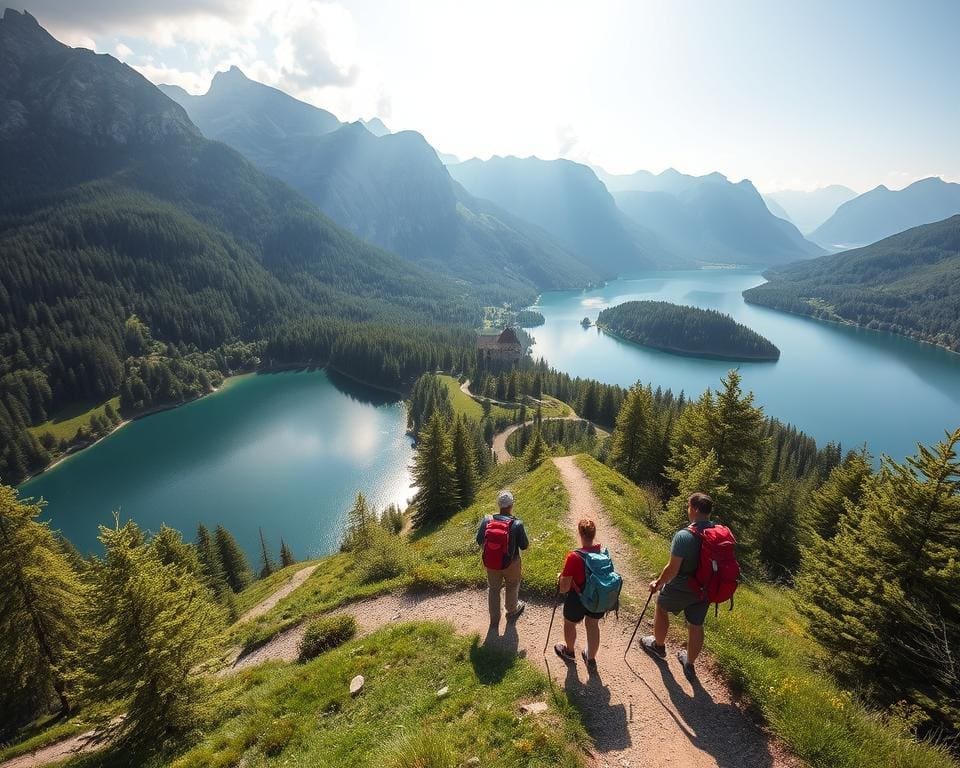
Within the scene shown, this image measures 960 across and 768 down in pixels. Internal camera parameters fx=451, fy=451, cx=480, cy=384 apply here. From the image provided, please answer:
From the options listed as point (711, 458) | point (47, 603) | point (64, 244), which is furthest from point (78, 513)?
point (64, 244)

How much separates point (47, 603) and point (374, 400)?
389 feet

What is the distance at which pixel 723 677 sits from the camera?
962 cm

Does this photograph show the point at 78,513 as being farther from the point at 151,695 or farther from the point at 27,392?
the point at 151,695

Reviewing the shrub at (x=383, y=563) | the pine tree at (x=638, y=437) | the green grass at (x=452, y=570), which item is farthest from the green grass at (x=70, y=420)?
the pine tree at (x=638, y=437)

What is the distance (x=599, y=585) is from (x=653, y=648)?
330cm

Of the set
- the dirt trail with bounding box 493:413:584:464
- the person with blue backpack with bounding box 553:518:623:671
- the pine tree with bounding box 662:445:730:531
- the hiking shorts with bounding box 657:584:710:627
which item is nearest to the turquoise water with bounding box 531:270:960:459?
the dirt trail with bounding box 493:413:584:464

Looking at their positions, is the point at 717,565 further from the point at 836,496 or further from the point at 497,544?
the point at 836,496

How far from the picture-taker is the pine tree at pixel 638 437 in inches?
1486

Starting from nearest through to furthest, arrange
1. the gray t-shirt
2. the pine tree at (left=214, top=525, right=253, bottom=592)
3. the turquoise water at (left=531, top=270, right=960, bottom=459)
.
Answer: the gray t-shirt < the pine tree at (left=214, top=525, right=253, bottom=592) < the turquoise water at (left=531, top=270, right=960, bottom=459)

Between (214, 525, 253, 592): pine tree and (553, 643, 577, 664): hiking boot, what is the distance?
178 feet

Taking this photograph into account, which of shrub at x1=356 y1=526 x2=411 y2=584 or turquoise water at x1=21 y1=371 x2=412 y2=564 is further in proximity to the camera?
turquoise water at x1=21 y1=371 x2=412 y2=564

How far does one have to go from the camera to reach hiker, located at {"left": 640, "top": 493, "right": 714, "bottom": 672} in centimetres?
889

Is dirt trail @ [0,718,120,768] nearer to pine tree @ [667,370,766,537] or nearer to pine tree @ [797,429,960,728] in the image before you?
pine tree @ [797,429,960,728]

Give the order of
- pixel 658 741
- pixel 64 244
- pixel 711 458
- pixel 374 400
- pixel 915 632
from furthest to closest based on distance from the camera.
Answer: pixel 64 244 → pixel 374 400 → pixel 711 458 → pixel 915 632 → pixel 658 741
